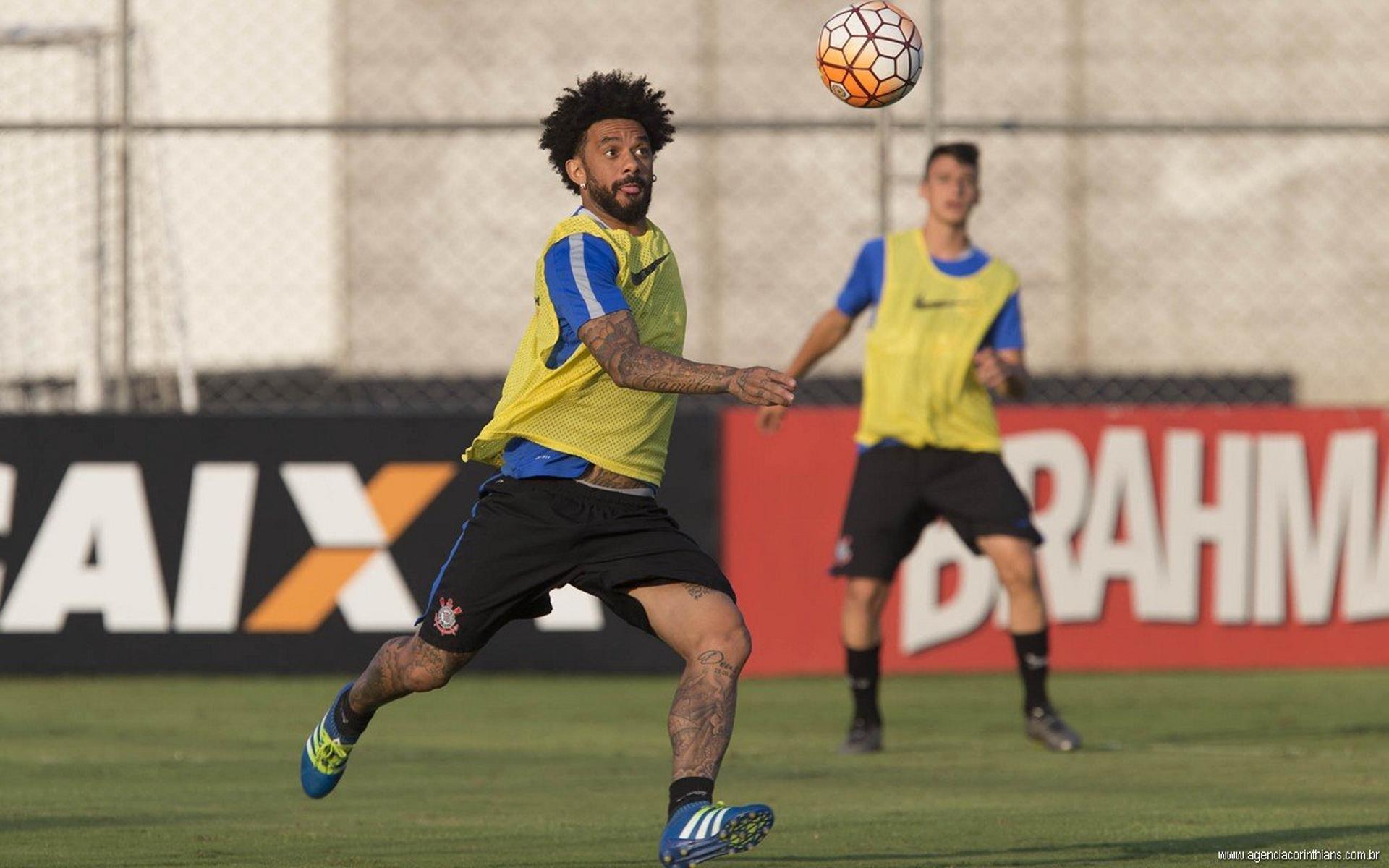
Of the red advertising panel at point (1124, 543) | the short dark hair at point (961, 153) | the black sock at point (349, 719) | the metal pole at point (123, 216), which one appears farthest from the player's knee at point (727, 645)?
the metal pole at point (123, 216)

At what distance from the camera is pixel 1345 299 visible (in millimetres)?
22469

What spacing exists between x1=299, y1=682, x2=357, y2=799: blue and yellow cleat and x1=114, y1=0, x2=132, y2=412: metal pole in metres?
5.53

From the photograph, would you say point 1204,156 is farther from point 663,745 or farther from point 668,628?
point 668,628

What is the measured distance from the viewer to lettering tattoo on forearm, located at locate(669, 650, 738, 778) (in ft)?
18.4

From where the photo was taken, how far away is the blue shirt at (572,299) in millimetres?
5832

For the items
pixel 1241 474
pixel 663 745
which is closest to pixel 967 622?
pixel 1241 474

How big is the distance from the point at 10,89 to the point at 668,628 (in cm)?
1125

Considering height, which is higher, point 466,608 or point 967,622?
point 466,608

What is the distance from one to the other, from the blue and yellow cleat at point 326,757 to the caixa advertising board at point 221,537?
4751 millimetres

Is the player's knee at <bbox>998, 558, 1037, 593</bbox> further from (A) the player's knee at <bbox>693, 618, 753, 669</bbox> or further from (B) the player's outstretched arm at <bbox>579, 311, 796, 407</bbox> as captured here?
(B) the player's outstretched arm at <bbox>579, 311, 796, 407</bbox>

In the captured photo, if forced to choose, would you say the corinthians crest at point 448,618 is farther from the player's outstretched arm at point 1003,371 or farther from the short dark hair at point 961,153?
the short dark hair at point 961,153

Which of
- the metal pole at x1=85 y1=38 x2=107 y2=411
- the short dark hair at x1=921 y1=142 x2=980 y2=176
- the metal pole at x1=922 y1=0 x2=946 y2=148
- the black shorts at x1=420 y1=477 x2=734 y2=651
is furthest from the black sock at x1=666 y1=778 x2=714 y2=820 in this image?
the metal pole at x1=85 y1=38 x2=107 y2=411

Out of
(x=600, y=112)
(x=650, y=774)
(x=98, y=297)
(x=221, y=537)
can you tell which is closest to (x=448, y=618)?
(x=600, y=112)

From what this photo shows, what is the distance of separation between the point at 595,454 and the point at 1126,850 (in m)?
1.81
